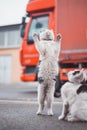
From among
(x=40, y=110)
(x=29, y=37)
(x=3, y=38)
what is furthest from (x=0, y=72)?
(x=40, y=110)

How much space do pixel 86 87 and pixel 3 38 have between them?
31.3 metres

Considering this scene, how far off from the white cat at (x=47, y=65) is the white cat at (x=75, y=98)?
861 millimetres

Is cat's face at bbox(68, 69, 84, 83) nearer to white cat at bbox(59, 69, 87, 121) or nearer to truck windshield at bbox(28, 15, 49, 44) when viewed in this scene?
white cat at bbox(59, 69, 87, 121)

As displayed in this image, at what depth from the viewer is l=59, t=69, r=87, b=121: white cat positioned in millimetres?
7486

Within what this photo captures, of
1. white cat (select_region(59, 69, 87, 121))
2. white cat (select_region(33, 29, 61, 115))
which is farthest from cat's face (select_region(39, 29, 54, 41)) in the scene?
white cat (select_region(59, 69, 87, 121))

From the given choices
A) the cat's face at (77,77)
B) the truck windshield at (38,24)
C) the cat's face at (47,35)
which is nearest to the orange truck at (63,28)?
the truck windshield at (38,24)

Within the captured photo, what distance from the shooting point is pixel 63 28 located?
1499cm

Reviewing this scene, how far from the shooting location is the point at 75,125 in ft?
23.9

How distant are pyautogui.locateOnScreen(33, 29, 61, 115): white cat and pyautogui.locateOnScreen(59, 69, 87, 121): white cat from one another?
2.82 ft

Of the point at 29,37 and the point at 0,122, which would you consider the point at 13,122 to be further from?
the point at 29,37

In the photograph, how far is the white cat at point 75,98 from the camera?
295 inches

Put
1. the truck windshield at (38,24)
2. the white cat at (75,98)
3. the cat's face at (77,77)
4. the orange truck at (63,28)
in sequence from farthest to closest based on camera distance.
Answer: the truck windshield at (38,24)
the orange truck at (63,28)
the cat's face at (77,77)
the white cat at (75,98)

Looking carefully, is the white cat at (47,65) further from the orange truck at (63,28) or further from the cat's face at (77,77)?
the orange truck at (63,28)

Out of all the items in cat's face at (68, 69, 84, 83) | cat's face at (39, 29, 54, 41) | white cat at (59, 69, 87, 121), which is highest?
cat's face at (39, 29, 54, 41)
